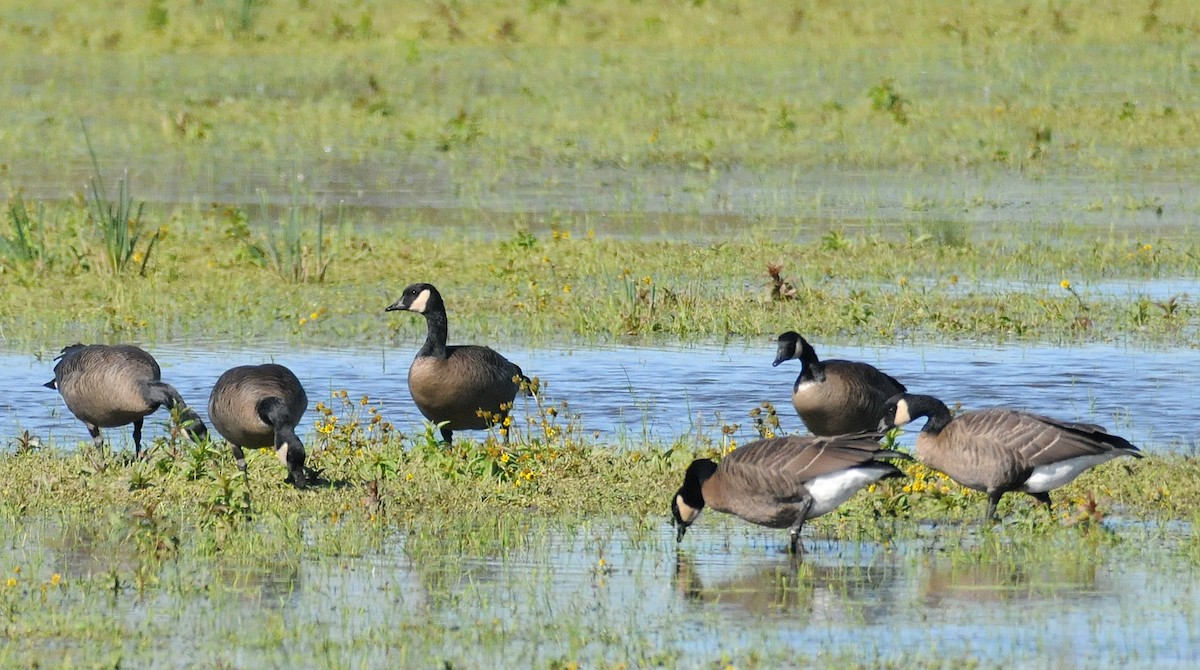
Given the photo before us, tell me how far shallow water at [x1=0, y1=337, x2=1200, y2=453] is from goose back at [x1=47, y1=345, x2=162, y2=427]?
0.55 metres

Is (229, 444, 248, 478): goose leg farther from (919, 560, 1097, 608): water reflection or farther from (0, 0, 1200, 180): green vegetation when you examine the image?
(0, 0, 1200, 180): green vegetation

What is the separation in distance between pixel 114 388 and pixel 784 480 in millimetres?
4312

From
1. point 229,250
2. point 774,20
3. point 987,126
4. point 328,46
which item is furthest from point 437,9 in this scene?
point 229,250

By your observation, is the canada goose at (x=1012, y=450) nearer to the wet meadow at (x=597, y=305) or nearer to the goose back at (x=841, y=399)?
the wet meadow at (x=597, y=305)

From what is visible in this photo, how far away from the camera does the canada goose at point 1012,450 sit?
9.15 metres

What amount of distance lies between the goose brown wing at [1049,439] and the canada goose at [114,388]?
4481mm

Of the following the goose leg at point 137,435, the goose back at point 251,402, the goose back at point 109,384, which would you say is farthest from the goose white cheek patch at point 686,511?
the goose leg at point 137,435

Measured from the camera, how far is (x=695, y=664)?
6980 mm

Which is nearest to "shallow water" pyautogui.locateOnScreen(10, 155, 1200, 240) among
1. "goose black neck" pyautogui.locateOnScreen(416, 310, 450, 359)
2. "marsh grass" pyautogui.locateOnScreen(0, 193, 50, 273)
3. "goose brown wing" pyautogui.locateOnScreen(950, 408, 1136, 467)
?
"marsh grass" pyautogui.locateOnScreen(0, 193, 50, 273)

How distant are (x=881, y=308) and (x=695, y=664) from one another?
9221 millimetres

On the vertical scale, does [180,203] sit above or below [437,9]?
below

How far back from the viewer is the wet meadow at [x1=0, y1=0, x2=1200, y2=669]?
7.80m

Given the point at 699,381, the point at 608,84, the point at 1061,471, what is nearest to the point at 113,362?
the point at 699,381

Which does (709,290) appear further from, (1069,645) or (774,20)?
(774,20)
